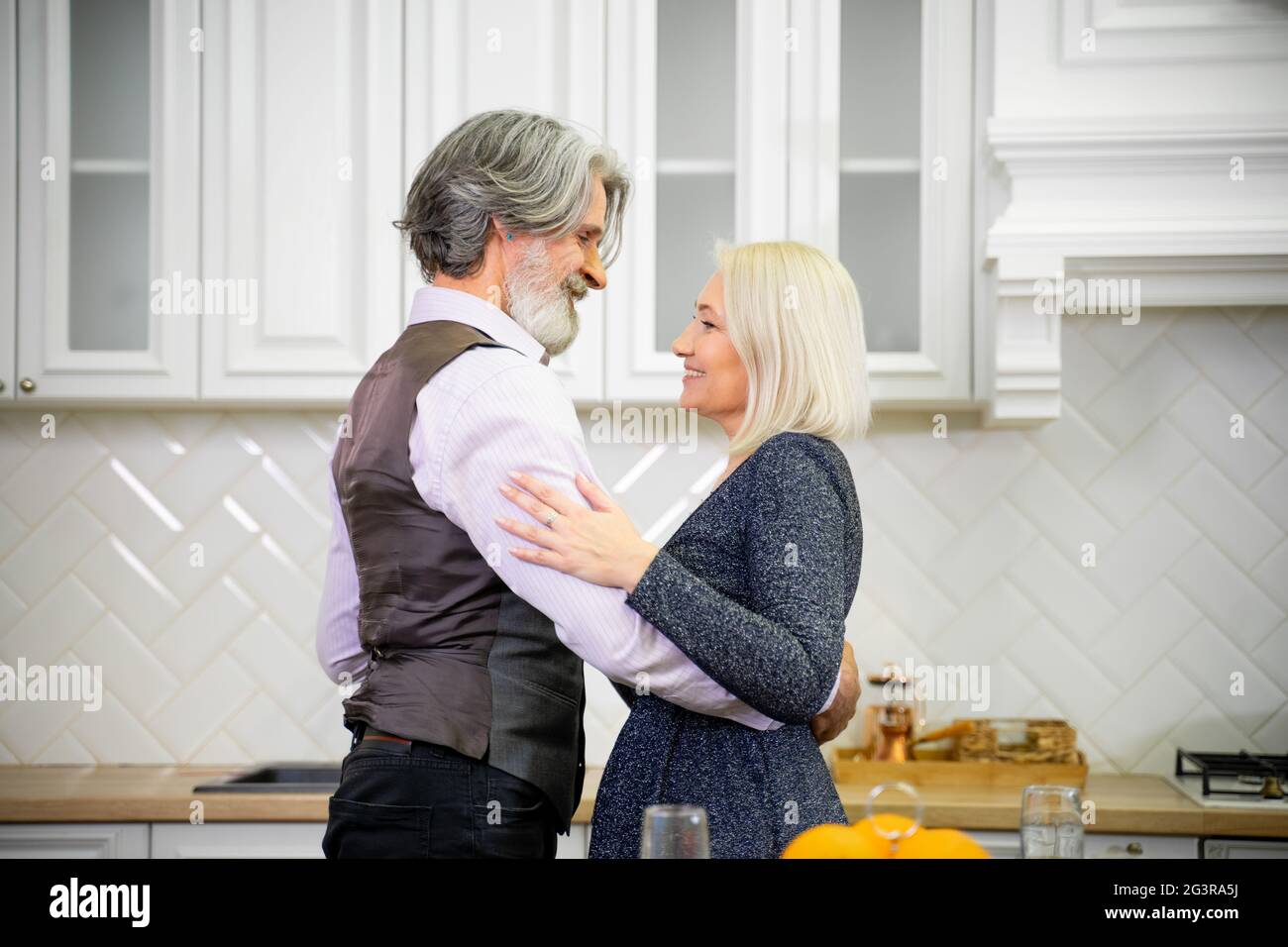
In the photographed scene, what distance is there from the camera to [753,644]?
1.14 metres

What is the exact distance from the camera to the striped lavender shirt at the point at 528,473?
1177 mm

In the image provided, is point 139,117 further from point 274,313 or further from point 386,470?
point 386,470

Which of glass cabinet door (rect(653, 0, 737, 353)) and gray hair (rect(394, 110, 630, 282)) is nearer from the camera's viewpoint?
gray hair (rect(394, 110, 630, 282))

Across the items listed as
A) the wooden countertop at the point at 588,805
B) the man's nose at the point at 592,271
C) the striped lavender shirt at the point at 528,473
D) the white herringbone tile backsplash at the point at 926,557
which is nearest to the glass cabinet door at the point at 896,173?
the white herringbone tile backsplash at the point at 926,557

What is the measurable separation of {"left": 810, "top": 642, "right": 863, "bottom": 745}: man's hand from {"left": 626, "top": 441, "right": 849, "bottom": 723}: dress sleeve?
0.18 m

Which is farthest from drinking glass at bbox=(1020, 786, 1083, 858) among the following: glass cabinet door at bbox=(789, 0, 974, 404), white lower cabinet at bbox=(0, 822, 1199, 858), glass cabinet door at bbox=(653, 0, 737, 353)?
glass cabinet door at bbox=(653, 0, 737, 353)

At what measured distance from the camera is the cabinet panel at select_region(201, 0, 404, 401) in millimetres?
2348

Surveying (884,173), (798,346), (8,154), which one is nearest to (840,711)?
(798,346)

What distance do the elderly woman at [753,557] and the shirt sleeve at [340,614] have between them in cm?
36

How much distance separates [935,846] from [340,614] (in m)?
0.95

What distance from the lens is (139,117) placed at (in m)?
2.42

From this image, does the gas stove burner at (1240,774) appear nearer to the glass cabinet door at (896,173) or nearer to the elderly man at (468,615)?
the glass cabinet door at (896,173)

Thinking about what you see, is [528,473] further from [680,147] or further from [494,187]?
[680,147]

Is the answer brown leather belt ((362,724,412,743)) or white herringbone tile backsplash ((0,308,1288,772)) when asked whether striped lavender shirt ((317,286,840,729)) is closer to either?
brown leather belt ((362,724,412,743))
